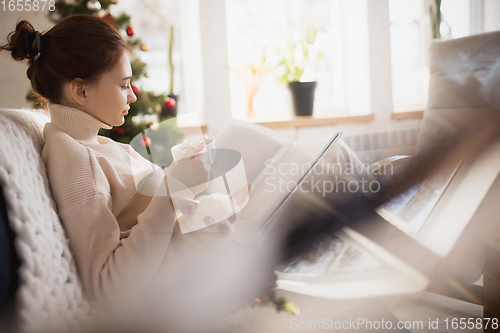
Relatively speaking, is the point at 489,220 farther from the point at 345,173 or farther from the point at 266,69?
the point at 266,69

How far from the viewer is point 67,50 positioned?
61cm

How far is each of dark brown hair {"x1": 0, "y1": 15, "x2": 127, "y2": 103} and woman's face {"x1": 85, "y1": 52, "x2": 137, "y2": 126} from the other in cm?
1

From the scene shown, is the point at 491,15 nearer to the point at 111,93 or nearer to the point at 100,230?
the point at 111,93

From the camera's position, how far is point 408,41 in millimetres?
2525

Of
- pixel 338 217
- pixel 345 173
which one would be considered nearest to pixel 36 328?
pixel 338 217

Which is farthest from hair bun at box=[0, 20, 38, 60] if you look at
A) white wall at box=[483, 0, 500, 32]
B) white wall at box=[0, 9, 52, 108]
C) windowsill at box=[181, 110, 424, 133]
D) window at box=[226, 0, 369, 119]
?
white wall at box=[483, 0, 500, 32]

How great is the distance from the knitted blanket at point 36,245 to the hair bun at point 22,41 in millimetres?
151

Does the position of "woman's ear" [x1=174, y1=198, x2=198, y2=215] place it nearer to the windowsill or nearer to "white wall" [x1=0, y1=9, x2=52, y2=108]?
"white wall" [x1=0, y1=9, x2=52, y2=108]

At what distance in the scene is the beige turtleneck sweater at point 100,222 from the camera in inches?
20.3

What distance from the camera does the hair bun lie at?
0.60 m

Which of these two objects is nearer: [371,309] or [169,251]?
[169,251]

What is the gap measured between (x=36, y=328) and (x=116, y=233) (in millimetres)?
165

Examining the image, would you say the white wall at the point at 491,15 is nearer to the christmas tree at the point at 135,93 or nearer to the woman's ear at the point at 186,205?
the christmas tree at the point at 135,93

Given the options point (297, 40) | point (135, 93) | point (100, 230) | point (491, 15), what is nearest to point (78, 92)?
point (100, 230)
